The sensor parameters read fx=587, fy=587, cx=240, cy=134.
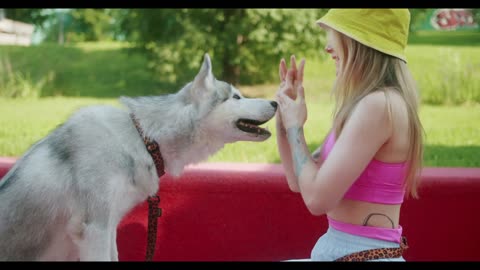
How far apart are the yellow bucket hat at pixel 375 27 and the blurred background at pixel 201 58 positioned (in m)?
4.75

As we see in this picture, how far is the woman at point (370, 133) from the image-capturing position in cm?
184

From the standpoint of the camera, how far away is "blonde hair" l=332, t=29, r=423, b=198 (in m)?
1.92

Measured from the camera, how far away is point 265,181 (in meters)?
3.15

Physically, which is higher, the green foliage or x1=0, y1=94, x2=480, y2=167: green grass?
x1=0, y1=94, x2=480, y2=167: green grass

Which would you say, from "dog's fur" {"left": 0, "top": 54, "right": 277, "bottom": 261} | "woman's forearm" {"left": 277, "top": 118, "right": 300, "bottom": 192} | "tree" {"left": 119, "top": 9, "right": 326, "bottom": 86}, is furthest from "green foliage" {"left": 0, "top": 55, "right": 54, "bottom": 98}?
"woman's forearm" {"left": 277, "top": 118, "right": 300, "bottom": 192}

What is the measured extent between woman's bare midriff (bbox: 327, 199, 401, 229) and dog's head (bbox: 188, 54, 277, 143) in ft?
1.49

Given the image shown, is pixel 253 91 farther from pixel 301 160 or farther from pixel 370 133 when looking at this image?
pixel 370 133

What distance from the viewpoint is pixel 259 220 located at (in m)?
3.19

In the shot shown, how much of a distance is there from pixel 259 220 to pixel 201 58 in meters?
6.60

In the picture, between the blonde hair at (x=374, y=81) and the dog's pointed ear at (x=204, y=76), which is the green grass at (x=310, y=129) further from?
the blonde hair at (x=374, y=81)

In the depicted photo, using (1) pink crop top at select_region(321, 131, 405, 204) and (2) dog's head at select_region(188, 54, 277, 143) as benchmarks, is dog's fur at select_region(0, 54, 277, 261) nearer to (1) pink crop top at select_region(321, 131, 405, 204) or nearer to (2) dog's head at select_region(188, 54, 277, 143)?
(2) dog's head at select_region(188, 54, 277, 143)
